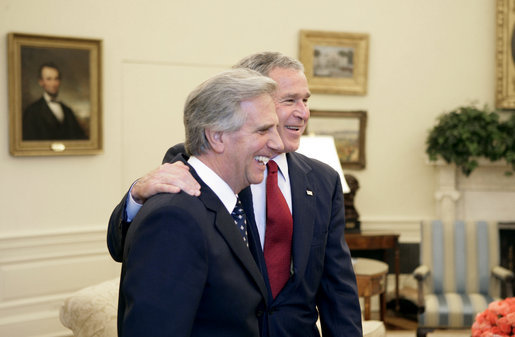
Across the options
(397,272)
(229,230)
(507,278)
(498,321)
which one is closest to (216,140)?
(229,230)

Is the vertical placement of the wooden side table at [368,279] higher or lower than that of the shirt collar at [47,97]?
lower

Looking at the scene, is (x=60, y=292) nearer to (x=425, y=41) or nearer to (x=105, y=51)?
(x=105, y=51)

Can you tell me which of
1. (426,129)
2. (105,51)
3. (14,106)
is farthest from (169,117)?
(426,129)

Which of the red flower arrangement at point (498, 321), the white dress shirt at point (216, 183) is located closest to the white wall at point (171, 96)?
the red flower arrangement at point (498, 321)

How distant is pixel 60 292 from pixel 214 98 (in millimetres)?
4414

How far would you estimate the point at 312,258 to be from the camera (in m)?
2.17

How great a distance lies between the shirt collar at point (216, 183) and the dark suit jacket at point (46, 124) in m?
3.93

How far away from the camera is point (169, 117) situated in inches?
237

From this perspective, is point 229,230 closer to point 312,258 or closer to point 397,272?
point 312,258

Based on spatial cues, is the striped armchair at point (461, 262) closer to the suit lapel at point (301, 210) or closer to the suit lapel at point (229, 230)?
the suit lapel at point (301, 210)

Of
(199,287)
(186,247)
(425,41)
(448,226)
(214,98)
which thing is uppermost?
(425,41)

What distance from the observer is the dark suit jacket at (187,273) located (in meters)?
1.58

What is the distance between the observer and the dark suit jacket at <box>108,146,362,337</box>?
208cm

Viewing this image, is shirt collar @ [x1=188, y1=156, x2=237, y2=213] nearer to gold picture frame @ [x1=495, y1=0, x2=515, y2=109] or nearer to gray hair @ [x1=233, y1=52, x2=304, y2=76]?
gray hair @ [x1=233, y1=52, x2=304, y2=76]
